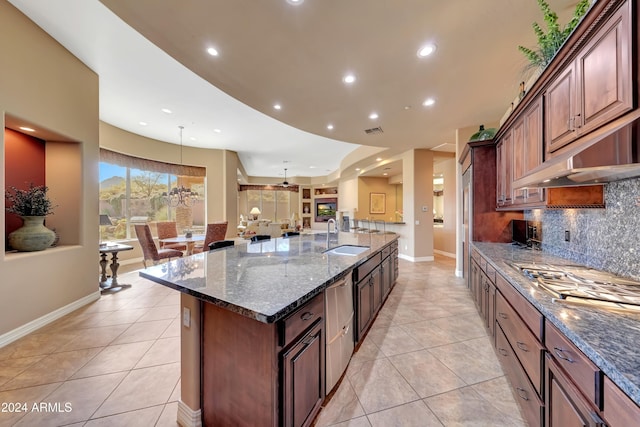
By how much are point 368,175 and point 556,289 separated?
341 inches

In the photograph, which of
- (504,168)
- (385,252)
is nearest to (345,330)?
(385,252)

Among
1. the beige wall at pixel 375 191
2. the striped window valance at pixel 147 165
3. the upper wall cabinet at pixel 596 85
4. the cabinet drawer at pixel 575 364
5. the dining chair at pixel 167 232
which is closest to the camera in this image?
the cabinet drawer at pixel 575 364

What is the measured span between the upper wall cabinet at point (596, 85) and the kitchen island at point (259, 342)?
5.59ft

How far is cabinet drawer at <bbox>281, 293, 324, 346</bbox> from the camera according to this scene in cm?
122

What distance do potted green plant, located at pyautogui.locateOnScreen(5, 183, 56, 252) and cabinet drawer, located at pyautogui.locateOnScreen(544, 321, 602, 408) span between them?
4804 mm

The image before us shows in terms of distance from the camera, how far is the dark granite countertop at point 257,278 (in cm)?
120

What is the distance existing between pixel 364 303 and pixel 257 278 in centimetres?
132

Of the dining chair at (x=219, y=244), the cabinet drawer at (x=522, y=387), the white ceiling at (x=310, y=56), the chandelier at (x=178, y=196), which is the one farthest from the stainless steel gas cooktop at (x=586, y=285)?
the chandelier at (x=178, y=196)

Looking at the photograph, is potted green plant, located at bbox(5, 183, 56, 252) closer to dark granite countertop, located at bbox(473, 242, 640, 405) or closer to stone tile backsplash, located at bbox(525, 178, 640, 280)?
dark granite countertop, located at bbox(473, 242, 640, 405)

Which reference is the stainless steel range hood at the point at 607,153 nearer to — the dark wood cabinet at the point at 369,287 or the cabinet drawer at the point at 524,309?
the cabinet drawer at the point at 524,309

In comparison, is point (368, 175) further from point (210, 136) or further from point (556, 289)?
point (556, 289)

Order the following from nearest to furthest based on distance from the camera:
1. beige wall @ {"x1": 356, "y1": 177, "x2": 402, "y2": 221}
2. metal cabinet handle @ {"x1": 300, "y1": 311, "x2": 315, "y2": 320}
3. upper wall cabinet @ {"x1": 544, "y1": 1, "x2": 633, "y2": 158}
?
upper wall cabinet @ {"x1": 544, "y1": 1, "x2": 633, "y2": 158}, metal cabinet handle @ {"x1": 300, "y1": 311, "x2": 315, "y2": 320}, beige wall @ {"x1": 356, "y1": 177, "x2": 402, "y2": 221}

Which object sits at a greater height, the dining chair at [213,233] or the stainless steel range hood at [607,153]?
the stainless steel range hood at [607,153]

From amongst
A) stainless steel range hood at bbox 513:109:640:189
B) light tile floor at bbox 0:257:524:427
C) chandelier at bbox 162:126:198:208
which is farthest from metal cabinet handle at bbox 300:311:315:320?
chandelier at bbox 162:126:198:208
